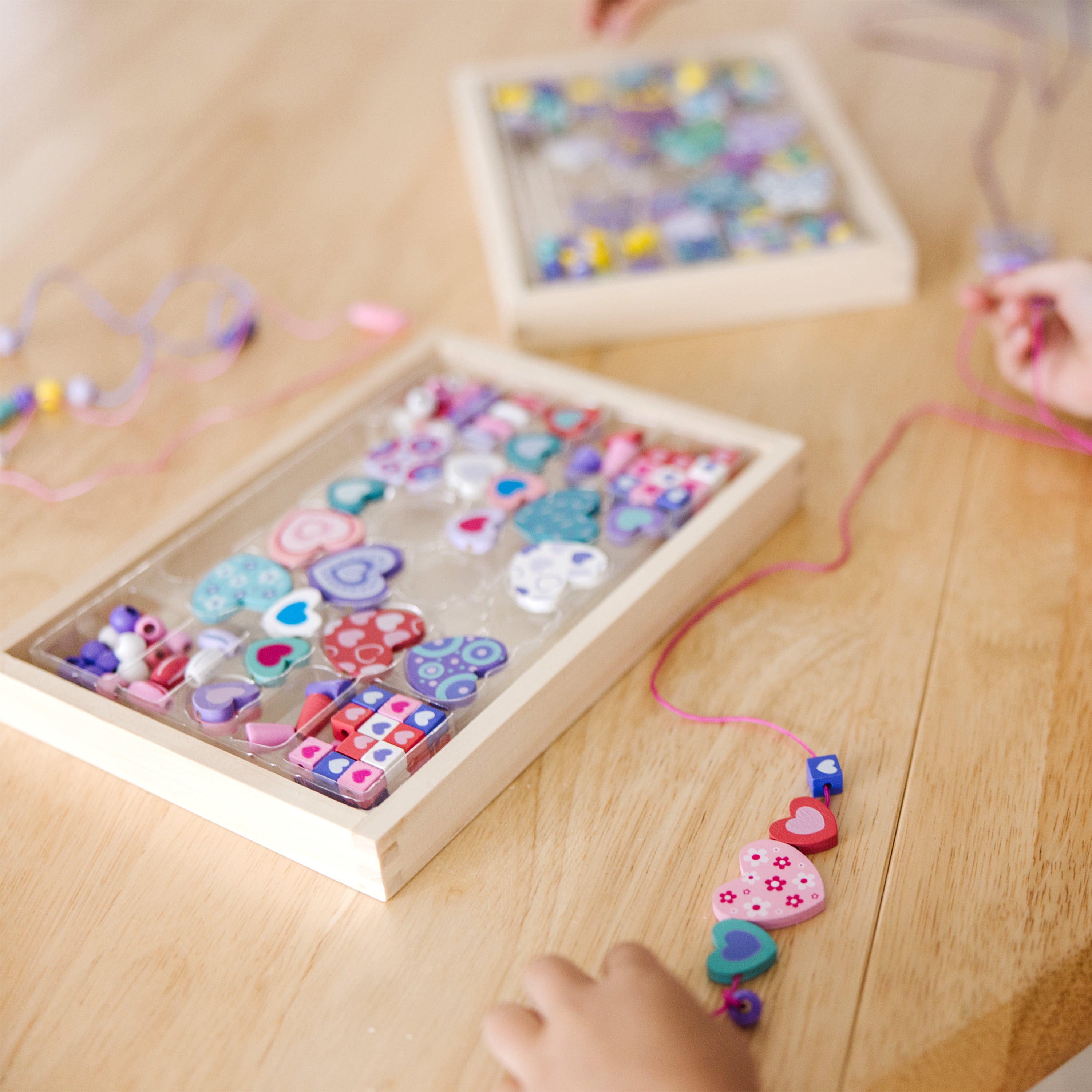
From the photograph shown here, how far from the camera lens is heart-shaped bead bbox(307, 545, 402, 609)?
759 mm

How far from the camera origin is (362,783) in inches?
24.5

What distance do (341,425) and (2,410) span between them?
0.32m

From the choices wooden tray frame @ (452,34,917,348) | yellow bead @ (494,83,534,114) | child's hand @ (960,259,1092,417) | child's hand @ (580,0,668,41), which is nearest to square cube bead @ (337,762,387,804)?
wooden tray frame @ (452,34,917,348)

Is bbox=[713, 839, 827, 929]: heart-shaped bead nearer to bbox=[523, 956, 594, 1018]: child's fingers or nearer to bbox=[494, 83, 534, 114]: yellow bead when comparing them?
bbox=[523, 956, 594, 1018]: child's fingers

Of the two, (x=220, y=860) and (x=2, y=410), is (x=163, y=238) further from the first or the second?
(x=220, y=860)

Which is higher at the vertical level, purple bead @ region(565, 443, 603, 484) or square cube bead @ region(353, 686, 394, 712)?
square cube bead @ region(353, 686, 394, 712)

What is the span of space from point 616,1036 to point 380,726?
9.2 inches

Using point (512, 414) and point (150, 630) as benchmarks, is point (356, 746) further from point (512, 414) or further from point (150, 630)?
point (512, 414)

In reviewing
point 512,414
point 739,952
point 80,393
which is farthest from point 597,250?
point 739,952

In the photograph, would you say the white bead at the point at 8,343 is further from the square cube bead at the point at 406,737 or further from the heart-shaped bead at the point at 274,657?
the square cube bead at the point at 406,737

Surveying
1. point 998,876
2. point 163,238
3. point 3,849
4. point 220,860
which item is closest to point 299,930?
point 220,860

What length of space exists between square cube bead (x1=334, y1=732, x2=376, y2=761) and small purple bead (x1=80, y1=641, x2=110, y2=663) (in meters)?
0.18

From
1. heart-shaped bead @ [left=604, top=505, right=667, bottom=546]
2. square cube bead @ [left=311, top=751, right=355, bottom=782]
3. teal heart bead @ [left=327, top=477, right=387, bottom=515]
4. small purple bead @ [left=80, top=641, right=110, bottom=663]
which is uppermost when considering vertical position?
small purple bead @ [left=80, top=641, right=110, bottom=663]

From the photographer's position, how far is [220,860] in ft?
2.14
